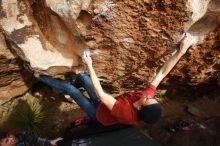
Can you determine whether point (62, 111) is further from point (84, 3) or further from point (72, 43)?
point (84, 3)

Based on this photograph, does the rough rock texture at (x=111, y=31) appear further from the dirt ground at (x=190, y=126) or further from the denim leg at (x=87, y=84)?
the dirt ground at (x=190, y=126)

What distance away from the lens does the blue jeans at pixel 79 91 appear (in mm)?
4723

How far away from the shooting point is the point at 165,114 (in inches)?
253

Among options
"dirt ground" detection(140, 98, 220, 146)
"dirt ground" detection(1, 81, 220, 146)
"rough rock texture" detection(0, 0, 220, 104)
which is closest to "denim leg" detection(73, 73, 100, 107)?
"rough rock texture" detection(0, 0, 220, 104)

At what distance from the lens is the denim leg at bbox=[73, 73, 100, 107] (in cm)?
482

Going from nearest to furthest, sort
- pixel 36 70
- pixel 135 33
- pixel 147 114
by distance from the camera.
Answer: pixel 147 114
pixel 135 33
pixel 36 70

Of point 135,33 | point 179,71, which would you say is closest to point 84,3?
point 135,33

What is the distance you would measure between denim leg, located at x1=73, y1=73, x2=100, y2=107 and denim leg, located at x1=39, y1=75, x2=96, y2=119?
0.09 metres

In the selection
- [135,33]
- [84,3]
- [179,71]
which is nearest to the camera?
[84,3]

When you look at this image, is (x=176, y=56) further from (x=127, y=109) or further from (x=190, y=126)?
(x=190, y=126)

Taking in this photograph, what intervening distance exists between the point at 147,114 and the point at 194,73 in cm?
222

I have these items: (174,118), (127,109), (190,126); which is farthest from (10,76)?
(190,126)

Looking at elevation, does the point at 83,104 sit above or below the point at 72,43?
below

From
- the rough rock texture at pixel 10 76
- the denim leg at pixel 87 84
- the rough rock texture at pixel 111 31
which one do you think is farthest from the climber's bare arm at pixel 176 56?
the rough rock texture at pixel 10 76
